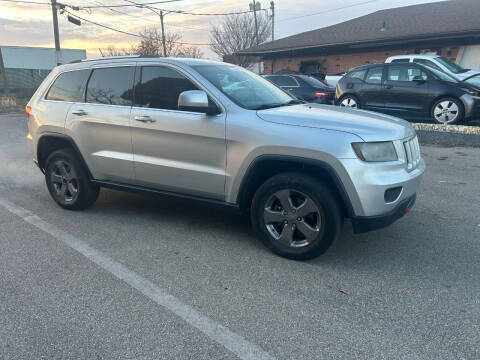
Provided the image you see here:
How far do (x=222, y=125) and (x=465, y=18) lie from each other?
64.8 feet

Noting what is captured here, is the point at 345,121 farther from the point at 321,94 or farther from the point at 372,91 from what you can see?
the point at 321,94

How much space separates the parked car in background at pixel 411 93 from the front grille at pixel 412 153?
6.63 metres

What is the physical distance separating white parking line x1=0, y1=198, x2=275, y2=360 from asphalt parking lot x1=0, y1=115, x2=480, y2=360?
0.03 feet

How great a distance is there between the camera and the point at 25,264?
12.1 ft

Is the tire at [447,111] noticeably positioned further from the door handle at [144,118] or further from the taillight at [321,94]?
the door handle at [144,118]

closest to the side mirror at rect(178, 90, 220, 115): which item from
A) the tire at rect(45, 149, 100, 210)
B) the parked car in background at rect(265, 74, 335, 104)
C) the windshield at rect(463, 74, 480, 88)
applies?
the tire at rect(45, 149, 100, 210)

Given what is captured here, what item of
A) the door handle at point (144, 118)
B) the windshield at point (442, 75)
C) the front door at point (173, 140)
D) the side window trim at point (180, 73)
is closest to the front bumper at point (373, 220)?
the front door at point (173, 140)

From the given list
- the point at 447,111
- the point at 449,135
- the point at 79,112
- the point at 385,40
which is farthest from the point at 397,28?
the point at 79,112

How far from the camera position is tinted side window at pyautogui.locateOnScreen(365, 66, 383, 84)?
1084 centimetres

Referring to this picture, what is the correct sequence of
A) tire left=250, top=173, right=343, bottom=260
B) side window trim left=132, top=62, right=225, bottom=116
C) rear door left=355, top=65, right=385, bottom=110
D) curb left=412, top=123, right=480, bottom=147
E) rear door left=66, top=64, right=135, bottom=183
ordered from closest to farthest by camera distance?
tire left=250, top=173, right=343, bottom=260 < side window trim left=132, top=62, right=225, bottom=116 < rear door left=66, top=64, right=135, bottom=183 < curb left=412, top=123, right=480, bottom=147 < rear door left=355, top=65, right=385, bottom=110

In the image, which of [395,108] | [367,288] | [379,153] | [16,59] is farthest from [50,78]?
[16,59]

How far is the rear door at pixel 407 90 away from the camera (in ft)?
32.8

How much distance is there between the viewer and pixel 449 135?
9172mm

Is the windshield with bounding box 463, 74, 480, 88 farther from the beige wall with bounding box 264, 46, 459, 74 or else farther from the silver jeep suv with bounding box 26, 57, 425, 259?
the beige wall with bounding box 264, 46, 459, 74
